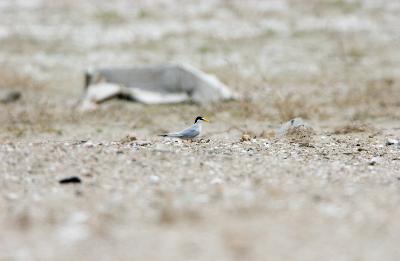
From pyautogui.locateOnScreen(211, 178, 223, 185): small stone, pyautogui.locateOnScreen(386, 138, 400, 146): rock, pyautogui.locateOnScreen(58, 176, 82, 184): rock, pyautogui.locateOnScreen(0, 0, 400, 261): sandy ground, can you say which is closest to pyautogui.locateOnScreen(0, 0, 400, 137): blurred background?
pyautogui.locateOnScreen(0, 0, 400, 261): sandy ground

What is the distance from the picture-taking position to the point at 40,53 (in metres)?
25.4

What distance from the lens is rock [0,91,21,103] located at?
19.1m

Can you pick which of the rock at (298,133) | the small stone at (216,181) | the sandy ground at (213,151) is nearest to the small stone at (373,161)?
the sandy ground at (213,151)

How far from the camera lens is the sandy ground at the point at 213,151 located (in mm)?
6469

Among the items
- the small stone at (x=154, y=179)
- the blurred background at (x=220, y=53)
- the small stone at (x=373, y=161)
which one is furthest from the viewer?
the blurred background at (x=220, y=53)

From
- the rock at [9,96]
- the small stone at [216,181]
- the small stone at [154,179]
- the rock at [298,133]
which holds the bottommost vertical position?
the rock at [9,96]

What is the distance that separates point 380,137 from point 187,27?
15716mm

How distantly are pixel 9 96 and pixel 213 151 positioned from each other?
10.5m

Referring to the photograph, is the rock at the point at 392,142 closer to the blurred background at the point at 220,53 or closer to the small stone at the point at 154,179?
the blurred background at the point at 220,53

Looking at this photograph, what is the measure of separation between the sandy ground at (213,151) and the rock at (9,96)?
0.93ft

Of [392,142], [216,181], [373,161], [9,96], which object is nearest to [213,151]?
[216,181]

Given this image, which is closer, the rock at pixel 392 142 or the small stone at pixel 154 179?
the small stone at pixel 154 179

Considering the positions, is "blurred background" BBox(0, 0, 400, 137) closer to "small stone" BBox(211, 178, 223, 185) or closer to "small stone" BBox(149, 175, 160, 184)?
"small stone" BBox(149, 175, 160, 184)

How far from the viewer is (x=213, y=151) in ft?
33.8
